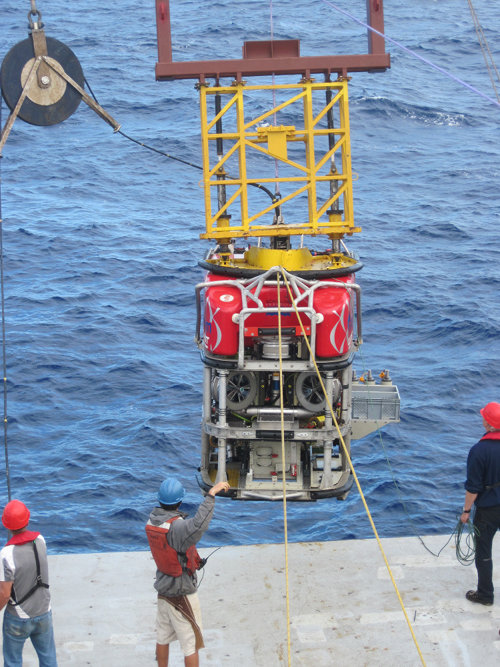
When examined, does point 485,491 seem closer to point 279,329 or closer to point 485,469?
point 485,469

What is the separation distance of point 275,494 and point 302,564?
841 millimetres

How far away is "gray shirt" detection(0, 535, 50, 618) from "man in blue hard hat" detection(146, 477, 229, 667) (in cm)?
85

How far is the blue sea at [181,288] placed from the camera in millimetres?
16359

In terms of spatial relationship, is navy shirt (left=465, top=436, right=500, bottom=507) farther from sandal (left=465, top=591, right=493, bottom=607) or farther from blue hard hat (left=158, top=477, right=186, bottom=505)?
blue hard hat (left=158, top=477, right=186, bottom=505)

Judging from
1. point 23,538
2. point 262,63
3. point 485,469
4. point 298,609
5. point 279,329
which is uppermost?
point 262,63

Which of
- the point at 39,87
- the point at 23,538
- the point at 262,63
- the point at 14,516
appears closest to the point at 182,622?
the point at 23,538

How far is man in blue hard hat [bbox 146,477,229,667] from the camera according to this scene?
710 cm

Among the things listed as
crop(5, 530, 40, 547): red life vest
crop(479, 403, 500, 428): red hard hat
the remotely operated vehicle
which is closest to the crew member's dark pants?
crop(479, 403, 500, 428): red hard hat

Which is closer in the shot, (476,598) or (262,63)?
(476,598)

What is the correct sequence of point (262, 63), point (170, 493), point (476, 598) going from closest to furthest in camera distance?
1. point (170, 493)
2. point (476, 598)
3. point (262, 63)

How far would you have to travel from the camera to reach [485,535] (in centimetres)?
882

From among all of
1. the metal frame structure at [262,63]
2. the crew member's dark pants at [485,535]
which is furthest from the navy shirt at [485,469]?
the metal frame structure at [262,63]

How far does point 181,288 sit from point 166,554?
686 inches

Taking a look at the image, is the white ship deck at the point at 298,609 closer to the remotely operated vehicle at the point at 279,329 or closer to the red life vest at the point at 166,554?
the remotely operated vehicle at the point at 279,329
